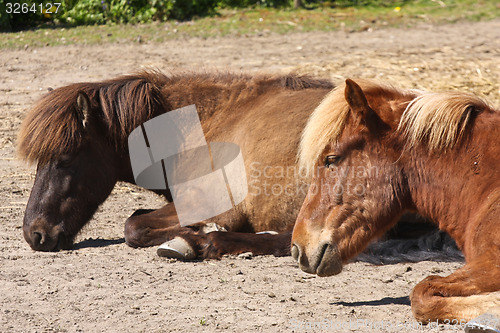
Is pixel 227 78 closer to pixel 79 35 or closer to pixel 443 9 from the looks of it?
pixel 79 35

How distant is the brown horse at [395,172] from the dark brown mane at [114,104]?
1955mm

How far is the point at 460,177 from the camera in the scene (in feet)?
11.6

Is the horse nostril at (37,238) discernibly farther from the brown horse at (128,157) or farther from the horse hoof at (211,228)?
the horse hoof at (211,228)

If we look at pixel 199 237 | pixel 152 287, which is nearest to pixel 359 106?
pixel 152 287

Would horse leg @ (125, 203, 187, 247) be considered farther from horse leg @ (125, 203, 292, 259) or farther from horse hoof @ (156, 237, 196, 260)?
horse hoof @ (156, 237, 196, 260)

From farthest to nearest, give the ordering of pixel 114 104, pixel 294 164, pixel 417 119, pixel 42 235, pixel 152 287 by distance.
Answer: pixel 114 104, pixel 294 164, pixel 42 235, pixel 152 287, pixel 417 119

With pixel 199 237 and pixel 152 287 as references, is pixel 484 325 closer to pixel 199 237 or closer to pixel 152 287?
pixel 152 287

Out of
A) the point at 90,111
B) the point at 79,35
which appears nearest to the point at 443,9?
the point at 79,35

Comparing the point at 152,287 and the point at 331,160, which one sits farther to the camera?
the point at 152,287

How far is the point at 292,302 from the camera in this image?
3.82m

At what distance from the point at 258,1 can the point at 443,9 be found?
12.4 ft

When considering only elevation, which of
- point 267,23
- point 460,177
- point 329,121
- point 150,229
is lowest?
point 150,229

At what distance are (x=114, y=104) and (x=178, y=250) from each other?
131 centimetres

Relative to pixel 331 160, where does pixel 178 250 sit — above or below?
below
